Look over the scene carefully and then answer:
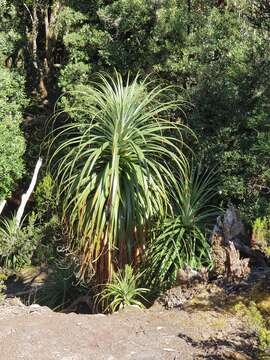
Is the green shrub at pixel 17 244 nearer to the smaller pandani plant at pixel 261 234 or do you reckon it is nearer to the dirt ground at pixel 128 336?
the dirt ground at pixel 128 336

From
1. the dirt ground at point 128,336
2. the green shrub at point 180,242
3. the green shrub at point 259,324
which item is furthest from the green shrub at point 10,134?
the green shrub at point 259,324

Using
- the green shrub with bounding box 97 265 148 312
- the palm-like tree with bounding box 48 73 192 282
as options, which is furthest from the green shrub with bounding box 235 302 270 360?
the palm-like tree with bounding box 48 73 192 282

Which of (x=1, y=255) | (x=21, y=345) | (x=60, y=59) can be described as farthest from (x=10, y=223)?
(x=21, y=345)

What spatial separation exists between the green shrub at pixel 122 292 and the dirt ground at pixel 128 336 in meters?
0.38

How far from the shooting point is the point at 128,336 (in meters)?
5.27

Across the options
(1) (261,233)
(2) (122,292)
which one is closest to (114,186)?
(2) (122,292)

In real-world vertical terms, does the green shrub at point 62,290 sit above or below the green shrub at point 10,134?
below

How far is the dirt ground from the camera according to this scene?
484 cm

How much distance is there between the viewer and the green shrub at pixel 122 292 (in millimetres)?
6414

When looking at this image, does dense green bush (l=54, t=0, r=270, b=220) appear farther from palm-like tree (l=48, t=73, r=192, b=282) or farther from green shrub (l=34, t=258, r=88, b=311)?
green shrub (l=34, t=258, r=88, b=311)

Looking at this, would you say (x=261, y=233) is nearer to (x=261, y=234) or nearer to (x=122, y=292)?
(x=261, y=234)

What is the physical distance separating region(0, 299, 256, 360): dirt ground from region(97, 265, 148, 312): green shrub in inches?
15.1

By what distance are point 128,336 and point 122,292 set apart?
3.89ft

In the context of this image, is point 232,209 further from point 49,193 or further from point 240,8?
point 49,193
